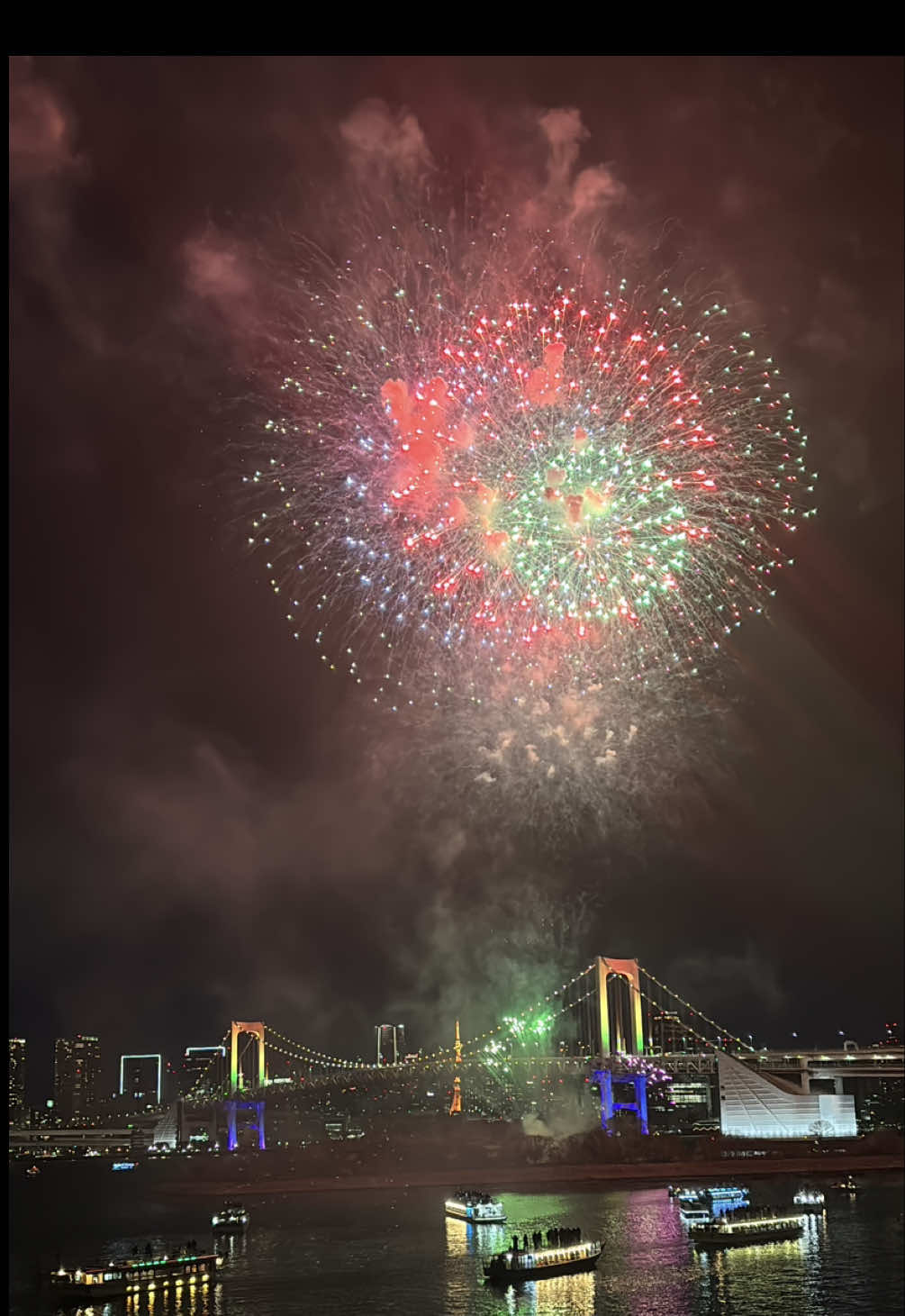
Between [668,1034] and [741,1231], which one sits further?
[668,1034]

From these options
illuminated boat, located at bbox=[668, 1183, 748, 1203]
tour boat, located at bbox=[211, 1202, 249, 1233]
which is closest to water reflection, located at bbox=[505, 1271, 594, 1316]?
illuminated boat, located at bbox=[668, 1183, 748, 1203]

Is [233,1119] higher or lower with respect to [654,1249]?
higher

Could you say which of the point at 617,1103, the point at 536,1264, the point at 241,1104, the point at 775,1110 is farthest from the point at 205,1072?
the point at 536,1264

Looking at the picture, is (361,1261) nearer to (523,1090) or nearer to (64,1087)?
(523,1090)

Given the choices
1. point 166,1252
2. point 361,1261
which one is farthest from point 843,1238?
point 166,1252

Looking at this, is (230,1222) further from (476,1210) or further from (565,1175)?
(565,1175)

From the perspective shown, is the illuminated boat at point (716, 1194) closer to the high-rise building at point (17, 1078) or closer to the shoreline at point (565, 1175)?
the shoreline at point (565, 1175)

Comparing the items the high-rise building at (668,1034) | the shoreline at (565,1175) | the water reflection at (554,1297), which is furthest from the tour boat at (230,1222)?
the high-rise building at (668,1034)
